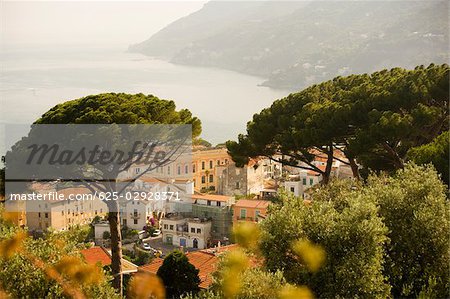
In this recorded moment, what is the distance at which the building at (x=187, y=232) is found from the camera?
58.1 feet

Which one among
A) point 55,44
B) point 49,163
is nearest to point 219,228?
point 49,163

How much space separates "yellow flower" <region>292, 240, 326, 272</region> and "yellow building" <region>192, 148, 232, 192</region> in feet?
59.4

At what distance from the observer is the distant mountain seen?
66.2 m

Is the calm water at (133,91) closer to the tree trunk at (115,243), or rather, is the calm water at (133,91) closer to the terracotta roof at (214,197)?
the terracotta roof at (214,197)

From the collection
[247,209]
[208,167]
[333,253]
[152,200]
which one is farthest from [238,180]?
[333,253]

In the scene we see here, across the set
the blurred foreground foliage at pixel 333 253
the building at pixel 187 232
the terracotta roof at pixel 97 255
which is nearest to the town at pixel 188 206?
the building at pixel 187 232

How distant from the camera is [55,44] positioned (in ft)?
405

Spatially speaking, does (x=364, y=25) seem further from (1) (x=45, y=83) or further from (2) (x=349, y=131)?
(2) (x=349, y=131)

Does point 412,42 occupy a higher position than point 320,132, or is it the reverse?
point 412,42

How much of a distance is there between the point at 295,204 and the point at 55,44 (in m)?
127

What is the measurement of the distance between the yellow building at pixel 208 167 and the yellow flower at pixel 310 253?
59.4 ft

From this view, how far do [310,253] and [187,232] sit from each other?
14.7 metres

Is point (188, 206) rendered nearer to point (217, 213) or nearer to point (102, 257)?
point (217, 213)

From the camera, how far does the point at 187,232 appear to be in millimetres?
17953
